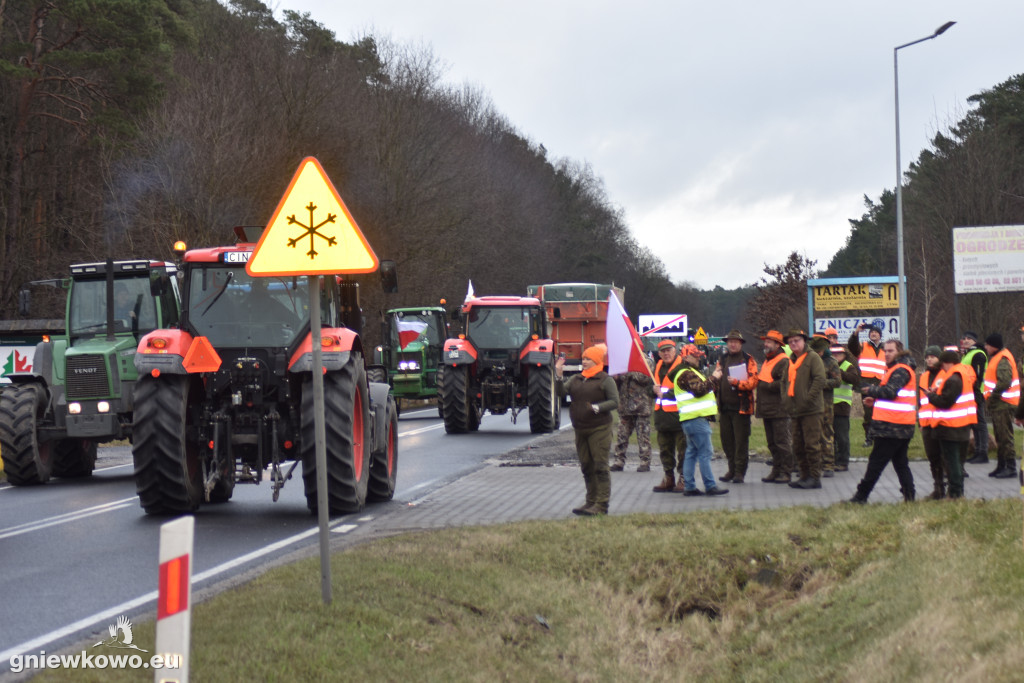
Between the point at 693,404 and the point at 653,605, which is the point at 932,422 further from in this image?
the point at 653,605

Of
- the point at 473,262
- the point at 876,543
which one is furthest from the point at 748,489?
the point at 473,262

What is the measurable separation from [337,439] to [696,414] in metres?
4.17

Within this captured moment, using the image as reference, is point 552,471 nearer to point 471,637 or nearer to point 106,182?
point 471,637

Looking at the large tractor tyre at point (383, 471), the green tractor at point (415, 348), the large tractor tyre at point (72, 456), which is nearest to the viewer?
the large tractor tyre at point (383, 471)

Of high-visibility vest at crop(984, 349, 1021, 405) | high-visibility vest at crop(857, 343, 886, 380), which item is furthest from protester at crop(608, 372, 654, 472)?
high-visibility vest at crop(984, 349, 1021, 405)

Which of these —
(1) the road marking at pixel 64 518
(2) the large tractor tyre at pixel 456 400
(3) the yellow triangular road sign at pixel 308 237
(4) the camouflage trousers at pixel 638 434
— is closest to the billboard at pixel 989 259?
(2) the large tractor tyre at pixel 456 400

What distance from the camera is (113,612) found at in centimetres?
799

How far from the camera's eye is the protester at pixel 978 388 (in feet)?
54.6

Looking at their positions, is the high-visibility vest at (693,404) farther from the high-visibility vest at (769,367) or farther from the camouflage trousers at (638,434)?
the camouflage trousers at (638,434)

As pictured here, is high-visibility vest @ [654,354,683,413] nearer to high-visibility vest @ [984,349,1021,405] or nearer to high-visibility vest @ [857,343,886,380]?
high-visibility vest @ [857,343,886,380]

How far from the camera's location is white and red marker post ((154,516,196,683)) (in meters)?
4.79

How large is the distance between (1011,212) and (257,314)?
→ 3943 centimetres

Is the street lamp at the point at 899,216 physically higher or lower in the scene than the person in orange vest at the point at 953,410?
higher

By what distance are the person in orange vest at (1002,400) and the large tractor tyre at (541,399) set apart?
38.6 ft
